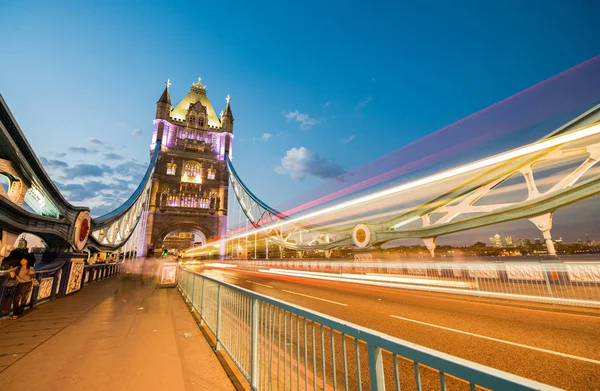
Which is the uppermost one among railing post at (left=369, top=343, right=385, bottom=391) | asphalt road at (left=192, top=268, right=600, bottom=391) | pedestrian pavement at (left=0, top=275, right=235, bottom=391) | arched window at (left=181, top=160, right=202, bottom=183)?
arched window at (left=181, top=160, right=202, bottom=183)

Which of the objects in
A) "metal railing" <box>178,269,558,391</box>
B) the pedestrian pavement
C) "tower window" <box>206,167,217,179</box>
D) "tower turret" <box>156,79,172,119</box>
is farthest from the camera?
"tower turret" <box>156,79,172,119</box>

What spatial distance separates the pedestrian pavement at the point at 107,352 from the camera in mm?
3416

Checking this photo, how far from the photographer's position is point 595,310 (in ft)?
25.2

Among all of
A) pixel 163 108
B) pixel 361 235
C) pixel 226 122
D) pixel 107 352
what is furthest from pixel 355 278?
pixel 163 108

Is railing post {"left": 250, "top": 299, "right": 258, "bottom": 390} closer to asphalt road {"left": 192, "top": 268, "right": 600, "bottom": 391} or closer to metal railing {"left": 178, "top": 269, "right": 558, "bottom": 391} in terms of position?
metal railing {"left": 178, "top": 269, "right": 558, "bottom": 391}

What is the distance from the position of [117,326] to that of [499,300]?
1185 cm

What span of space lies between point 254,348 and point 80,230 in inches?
491

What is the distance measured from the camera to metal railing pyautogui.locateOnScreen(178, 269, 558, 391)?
122cm

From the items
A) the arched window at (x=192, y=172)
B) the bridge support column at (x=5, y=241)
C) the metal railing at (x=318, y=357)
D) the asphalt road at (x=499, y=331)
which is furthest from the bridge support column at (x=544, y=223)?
the arched window at (x=192, y=172)

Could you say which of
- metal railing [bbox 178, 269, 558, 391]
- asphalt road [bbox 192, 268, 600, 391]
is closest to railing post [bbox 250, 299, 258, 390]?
metal railing [bbox 178, 269, 558, 391]

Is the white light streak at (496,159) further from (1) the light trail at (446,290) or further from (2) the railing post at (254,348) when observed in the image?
(2) the railing post at (254,348)

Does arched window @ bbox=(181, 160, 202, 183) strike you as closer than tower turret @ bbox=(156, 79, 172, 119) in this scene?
Yes

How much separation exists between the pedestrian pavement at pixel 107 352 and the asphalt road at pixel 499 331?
3.60m

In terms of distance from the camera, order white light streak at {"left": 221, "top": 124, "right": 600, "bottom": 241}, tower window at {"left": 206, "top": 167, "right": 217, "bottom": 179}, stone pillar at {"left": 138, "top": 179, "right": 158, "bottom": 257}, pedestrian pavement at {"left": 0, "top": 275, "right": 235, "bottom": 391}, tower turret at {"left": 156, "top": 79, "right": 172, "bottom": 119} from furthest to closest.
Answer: tower turret at {"left": 156, "top": 79, "right": 172, "bottom": 119} → tower window at {"left": 206, "top": 167, "right": 217, "bottom": 179} → stone pillar at {"left": 138, "top": 179, "right": 158, "bottom": 257} → white light streak at {"left": 221, "top": 124, "right": 600, "bottom": 241} → pedestrian pavement at {"left": 0, "top": 275, "right": 235, "bottom": 391}
